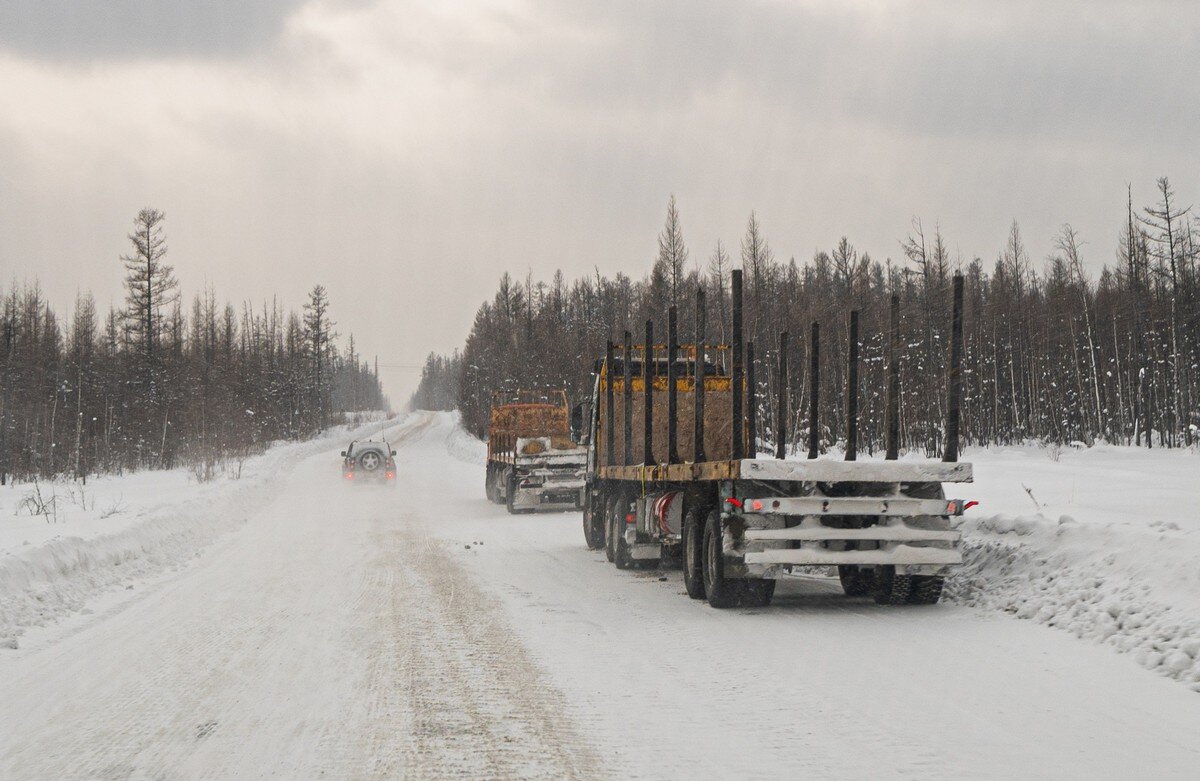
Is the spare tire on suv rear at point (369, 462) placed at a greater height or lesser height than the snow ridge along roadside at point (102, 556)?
greater

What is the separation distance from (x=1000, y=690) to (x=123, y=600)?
897cm

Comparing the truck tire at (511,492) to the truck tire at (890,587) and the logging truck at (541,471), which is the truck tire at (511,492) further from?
the truck tire at (890,587)

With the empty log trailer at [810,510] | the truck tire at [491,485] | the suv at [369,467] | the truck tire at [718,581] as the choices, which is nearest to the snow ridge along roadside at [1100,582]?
the empty log trailer at [810,510]

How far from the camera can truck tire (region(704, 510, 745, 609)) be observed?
32.4 ft

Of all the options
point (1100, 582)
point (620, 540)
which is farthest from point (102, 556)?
point (1100, 582)

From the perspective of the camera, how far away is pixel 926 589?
9.84m

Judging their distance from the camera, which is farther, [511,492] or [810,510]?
[511,492]

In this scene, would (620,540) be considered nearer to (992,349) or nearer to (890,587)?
(890,587)

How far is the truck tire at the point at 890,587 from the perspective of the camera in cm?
989

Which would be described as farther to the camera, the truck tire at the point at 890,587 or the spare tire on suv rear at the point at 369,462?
the spare tire on suv rear at the point at 369,462

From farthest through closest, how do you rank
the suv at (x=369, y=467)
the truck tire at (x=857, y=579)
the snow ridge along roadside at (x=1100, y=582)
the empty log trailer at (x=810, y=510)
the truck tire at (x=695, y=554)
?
the suv at (x=369, y=467), the truck tire at (x=695, y=554), the truck tire at (x=857, y=579), the empty log trailer at (x=810, y=510), the snow ridge along roadside at (x=1100, y=582)

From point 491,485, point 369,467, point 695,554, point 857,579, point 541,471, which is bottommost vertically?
point 857,579

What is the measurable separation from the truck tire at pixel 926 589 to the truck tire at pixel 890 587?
43 mm

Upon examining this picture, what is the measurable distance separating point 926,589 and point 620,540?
494 centimetres
